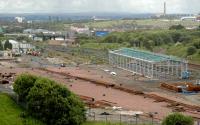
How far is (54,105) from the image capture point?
84.2ft

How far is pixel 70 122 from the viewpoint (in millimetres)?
25391

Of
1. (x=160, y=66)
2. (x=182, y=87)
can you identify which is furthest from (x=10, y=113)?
(x=160, y=66)

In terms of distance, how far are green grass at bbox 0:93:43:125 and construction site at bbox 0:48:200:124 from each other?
539 centimetres

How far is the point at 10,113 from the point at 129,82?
2321 cm

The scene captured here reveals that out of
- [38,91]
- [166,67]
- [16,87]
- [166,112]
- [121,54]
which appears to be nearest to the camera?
[38,91]

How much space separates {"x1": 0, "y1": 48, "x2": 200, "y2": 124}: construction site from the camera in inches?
1369

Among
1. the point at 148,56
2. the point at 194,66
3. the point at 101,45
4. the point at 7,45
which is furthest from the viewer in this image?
the point at 101,45

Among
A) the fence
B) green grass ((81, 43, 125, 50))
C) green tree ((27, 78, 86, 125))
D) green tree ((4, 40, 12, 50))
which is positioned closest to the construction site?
the fence

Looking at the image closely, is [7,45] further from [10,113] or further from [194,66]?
[10,113]

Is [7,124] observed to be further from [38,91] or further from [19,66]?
[19,66]

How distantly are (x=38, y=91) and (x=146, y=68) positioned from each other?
27.7m

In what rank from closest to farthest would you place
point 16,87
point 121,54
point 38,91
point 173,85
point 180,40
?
point 38,91
point 16,87
point 173,85
point 121,54
point 180,40

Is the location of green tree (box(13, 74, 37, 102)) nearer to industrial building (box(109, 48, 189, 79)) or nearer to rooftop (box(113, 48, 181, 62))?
industrial building (box(109, 48, 189, 79))

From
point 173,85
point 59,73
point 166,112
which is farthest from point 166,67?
point 166,112
